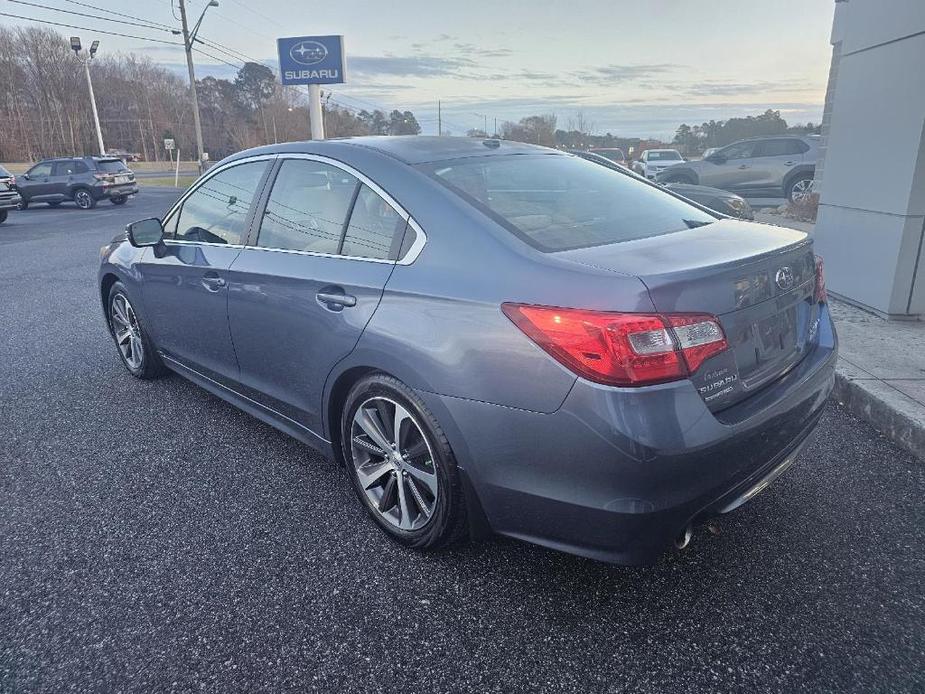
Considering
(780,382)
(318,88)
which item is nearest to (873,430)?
(780,382)

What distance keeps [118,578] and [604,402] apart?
2.00m

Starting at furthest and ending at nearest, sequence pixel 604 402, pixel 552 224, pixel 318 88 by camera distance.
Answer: pixel 318 88
pixel 552 224
pixel 604 402

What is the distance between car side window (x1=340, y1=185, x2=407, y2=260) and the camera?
2.59 meters

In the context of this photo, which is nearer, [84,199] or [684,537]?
[684,537]

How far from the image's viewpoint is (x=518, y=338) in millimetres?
2059

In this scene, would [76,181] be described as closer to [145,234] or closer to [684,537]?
[145,234]

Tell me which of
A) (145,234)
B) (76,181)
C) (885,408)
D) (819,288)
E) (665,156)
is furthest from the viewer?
(665,156)

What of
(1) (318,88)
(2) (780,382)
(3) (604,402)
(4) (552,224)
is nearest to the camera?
(3) (604,402)

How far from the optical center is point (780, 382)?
2354mm

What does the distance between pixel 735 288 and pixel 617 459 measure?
0.70 meters

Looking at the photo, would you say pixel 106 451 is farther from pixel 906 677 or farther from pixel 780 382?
pixel 906 677

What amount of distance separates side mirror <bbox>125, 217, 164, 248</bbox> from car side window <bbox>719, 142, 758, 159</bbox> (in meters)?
16.3

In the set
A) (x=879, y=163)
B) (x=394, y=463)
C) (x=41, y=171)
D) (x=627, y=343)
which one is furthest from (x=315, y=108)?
(x=627, y=343)

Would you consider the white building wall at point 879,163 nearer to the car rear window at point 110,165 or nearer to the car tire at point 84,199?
the car rear window at point 110,165
